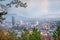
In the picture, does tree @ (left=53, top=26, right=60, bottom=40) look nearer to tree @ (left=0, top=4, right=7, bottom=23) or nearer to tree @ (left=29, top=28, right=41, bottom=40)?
tree @ (left=29, top=28, right=41, bottom=40)

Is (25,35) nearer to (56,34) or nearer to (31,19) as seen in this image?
(31,19)

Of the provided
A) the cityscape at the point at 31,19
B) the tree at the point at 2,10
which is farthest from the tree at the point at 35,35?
the tree at the point at 2,10

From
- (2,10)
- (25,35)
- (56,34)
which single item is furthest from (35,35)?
(2,10)

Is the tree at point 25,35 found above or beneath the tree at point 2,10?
beneath

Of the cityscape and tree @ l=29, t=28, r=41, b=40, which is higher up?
the cityscape

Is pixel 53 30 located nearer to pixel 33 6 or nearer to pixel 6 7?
pixel 33 6

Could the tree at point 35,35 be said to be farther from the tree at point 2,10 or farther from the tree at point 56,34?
the tree at point 2,10

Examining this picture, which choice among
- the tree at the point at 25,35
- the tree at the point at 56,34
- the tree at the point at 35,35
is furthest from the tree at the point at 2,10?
the tree at the point at 56,34

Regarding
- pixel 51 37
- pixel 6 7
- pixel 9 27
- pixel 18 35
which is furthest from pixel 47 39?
pixel 6 7

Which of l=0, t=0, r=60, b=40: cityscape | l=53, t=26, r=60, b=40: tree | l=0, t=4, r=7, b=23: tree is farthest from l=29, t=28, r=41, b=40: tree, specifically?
l=0, t=4, r=7, b=23: tree

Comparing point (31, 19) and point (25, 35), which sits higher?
point (31, 19)

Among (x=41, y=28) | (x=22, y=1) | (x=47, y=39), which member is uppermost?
(x=22, y=1)
